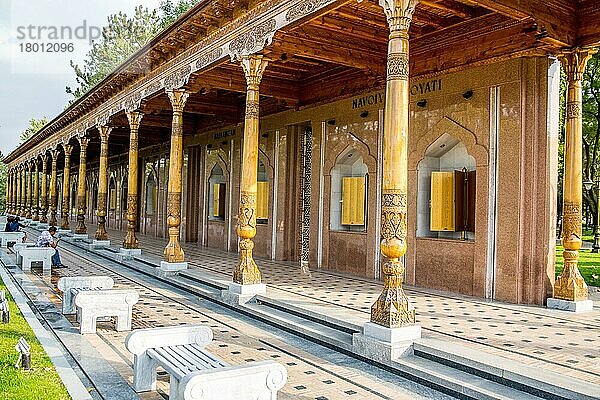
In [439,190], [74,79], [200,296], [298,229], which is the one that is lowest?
[200,296]

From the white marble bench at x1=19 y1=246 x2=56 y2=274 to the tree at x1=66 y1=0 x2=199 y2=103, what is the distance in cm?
2654

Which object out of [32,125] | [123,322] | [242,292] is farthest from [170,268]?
[32,125]

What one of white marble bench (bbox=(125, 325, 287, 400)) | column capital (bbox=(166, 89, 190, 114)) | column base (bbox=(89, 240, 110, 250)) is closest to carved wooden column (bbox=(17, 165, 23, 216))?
column base (bbox=(89, 240, 110, 250))

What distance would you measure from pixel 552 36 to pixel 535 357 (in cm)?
422

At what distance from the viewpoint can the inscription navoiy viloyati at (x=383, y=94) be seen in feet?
30.5

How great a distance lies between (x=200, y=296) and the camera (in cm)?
942

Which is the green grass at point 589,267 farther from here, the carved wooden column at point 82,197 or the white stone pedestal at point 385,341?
the carved wooden column at point 82,197

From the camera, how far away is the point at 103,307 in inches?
264

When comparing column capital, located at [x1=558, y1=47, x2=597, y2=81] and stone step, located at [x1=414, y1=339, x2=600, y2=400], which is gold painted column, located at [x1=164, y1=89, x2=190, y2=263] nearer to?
stone step, located at [x1=414, y1=339, x2=600, y2=400]

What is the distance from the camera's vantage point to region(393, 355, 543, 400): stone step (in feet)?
14.5

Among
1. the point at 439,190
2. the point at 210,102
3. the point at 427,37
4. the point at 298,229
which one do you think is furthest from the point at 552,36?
the point at 210,102

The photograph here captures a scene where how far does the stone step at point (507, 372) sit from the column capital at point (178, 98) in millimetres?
7610

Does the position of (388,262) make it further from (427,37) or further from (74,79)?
(74,79)

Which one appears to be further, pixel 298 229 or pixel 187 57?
pixel 298 229
